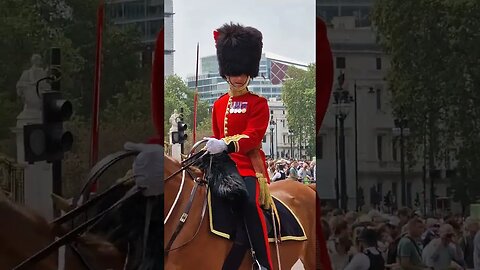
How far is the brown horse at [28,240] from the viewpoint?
4.42 meters

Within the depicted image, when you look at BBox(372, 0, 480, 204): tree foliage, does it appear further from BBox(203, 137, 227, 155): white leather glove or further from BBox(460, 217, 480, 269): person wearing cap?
BBox(203, 137, 227, 155): white leather glove

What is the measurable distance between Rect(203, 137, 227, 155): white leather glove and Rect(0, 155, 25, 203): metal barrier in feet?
3.70

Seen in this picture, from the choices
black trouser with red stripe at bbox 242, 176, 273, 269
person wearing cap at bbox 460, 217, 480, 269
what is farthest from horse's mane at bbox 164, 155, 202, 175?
person wearing cap at bbox 460, 217, 480, 269

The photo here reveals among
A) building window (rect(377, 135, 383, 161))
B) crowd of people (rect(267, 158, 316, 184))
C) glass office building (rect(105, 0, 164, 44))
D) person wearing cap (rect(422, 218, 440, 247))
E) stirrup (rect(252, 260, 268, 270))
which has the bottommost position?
stirrup (rect(252, 260, 268, 270))

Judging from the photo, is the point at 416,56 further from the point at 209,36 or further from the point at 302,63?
the point at 209,36

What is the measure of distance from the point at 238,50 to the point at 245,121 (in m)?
0.44

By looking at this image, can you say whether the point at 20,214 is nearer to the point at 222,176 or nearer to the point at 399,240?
the point at 222,176

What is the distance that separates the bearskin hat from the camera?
15.0 feet

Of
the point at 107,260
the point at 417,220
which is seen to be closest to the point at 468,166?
the point at 417,220

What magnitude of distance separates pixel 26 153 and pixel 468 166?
2.62 meters

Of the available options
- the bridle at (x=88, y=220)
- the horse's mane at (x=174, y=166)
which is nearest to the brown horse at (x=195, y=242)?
the horse's mane at (x=174, y=166)

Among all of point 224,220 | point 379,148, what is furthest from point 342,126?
point 224,220

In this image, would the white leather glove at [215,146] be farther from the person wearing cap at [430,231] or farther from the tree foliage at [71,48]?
the person wearing cap at [430,231]

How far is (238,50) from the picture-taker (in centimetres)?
462
